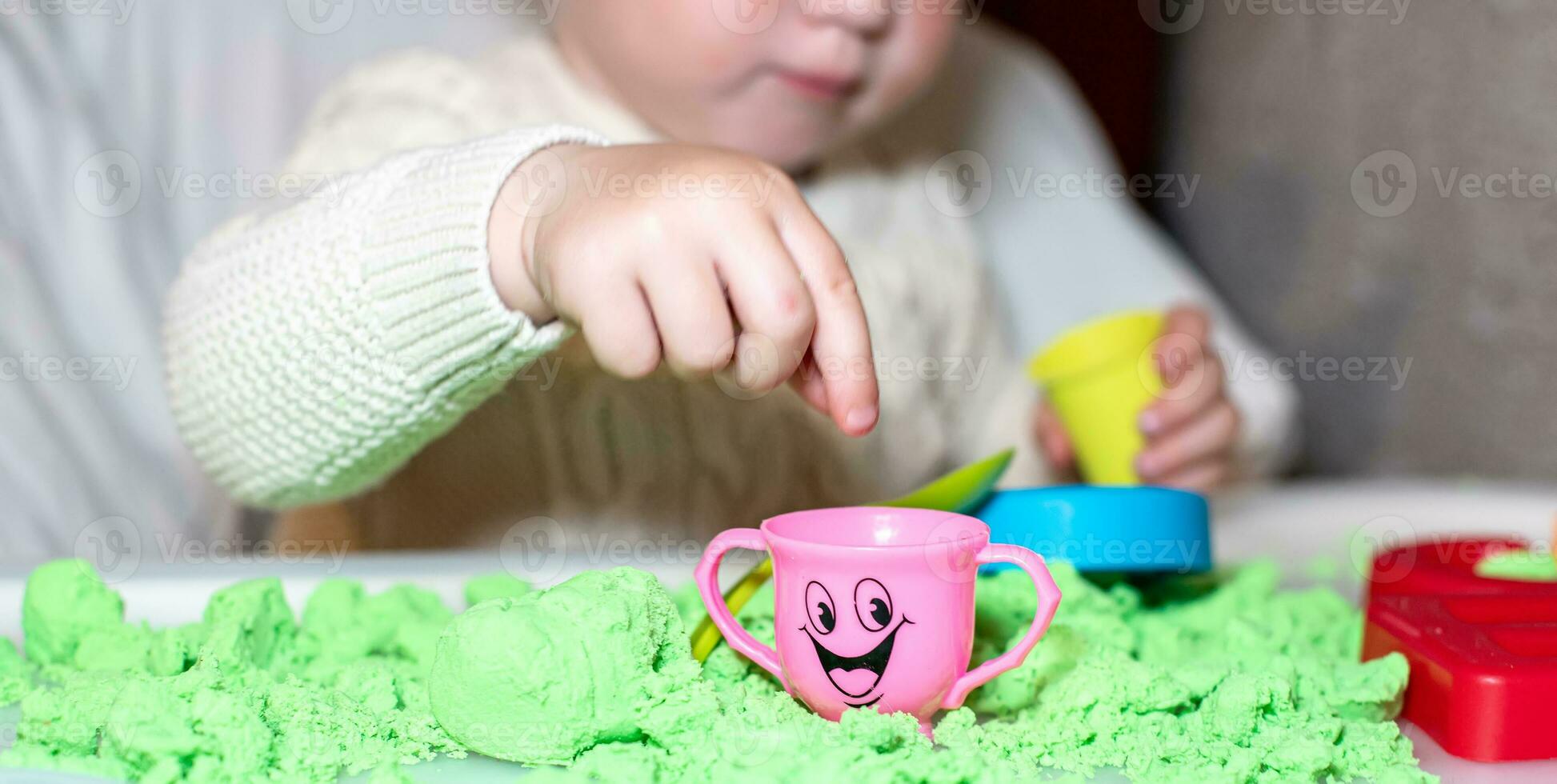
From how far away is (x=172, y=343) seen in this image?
2.39 ft

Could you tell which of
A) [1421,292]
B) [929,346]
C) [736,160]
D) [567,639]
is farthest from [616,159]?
[1421,292]

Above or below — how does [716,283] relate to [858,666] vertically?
above

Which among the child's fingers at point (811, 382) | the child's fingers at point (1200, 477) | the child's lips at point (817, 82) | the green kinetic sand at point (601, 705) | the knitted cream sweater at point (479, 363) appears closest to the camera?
the green kinetic sand at point (601, 705)

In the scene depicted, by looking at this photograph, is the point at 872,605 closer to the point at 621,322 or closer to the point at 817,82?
the point at 621,322

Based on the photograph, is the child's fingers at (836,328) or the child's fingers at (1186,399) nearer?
the child's fingers at (836,328)

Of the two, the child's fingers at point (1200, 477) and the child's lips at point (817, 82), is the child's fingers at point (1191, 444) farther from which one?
the child's lips at point (817, 82)

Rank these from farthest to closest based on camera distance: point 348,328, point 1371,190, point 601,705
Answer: point 1371,190
point 348,328
point 601,705

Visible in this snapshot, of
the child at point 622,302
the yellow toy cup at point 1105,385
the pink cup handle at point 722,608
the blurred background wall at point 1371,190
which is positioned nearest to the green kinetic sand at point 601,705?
the pink cup handle at point 722,608

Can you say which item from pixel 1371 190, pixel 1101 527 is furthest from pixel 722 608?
pixel 1371 190

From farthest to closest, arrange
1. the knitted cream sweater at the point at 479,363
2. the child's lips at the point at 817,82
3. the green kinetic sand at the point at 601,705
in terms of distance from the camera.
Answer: the child's lips at the point at 817,82 → the knitted cream sweater at the point at 479,363 → the green kinetic sand at the point at 601,705

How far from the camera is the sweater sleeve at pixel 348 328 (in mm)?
602

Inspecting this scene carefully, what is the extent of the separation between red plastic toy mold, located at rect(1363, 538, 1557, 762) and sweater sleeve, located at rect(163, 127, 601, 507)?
1.31 ft

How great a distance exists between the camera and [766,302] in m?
0.49

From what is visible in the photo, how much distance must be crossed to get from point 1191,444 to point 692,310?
57 centimetres
